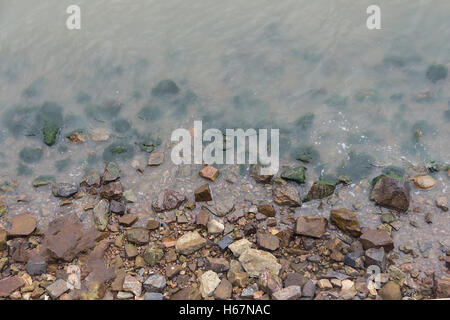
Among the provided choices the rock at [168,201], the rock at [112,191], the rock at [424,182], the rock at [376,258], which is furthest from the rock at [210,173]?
the rock at [424,182]

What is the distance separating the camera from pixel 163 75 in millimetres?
8945

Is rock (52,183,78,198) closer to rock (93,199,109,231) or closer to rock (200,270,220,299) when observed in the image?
rock (93,199,109,231)

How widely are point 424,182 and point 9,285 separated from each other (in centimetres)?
626

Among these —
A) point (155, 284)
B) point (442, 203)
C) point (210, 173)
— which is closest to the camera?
point (155, 284)

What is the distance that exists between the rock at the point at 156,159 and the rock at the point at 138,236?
1443 millimetres

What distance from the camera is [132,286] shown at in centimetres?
548

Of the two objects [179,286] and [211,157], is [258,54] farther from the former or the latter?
[179,286]

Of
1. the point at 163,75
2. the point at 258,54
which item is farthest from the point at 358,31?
the point at 163,75

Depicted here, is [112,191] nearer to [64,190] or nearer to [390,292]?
[64,190]

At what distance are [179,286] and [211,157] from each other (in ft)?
8.21

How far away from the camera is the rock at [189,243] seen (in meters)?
5.87

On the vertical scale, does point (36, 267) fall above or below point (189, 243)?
below

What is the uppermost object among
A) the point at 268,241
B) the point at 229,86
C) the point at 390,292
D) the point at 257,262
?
the point at 229,86

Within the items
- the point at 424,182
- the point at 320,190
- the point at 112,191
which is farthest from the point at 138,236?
the point at 424,182
